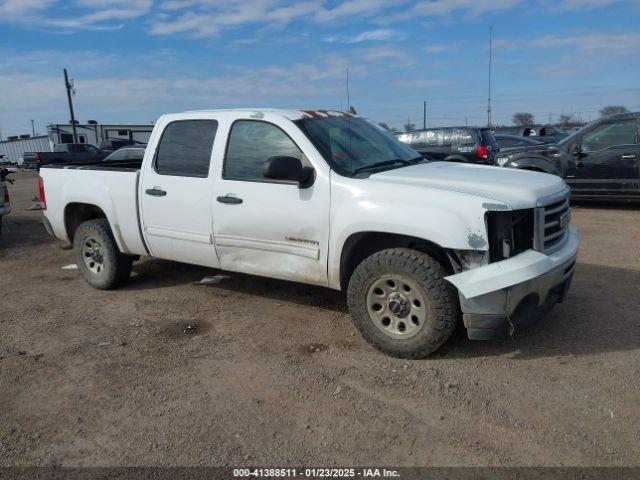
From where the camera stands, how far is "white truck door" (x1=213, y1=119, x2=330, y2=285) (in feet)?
13.9

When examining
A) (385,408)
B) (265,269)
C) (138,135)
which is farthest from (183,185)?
(138,135)

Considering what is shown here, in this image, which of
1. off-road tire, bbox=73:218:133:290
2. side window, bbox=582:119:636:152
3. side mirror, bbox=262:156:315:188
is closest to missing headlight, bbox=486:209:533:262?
side mirror, bbox=262:156:315:188

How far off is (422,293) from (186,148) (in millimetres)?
2658

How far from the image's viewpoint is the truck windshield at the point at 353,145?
14.3 ft

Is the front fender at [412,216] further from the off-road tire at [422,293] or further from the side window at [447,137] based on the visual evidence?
the side window at [447,137]

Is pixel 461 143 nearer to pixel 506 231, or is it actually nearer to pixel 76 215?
pixel 76 215

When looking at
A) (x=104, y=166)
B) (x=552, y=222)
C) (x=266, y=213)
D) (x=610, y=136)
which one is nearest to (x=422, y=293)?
(x=552, y=222)

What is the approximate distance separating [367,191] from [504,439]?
189 cm

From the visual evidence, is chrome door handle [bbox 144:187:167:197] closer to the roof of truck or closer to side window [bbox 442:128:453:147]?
the roof of truck

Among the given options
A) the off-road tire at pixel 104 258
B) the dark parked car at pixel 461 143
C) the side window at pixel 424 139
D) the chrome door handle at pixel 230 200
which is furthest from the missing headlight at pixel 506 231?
the side window at pixel 424 139

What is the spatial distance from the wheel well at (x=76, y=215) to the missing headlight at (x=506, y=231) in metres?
4.41

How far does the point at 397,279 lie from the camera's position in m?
3.86

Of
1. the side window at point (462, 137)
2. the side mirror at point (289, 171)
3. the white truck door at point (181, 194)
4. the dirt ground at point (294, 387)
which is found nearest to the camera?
the dirt ground at point (294, 387)

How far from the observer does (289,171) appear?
4.07 meters
